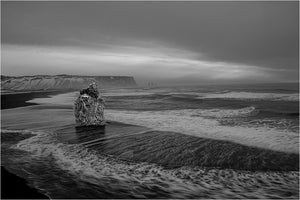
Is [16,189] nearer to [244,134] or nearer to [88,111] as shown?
[88,111]

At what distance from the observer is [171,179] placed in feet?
25.7

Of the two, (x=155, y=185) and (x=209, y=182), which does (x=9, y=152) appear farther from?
(x=209, y=182)

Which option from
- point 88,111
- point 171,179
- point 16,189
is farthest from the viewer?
point 88,111

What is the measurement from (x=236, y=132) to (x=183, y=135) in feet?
10.7

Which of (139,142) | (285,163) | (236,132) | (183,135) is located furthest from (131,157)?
(236,132)

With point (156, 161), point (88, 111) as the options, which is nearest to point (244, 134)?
point (156, 161)

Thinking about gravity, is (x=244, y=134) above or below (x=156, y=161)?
above

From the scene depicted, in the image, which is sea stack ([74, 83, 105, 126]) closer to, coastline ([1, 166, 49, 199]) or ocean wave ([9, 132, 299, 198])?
ocean wave ([9, 132, 299, 198])

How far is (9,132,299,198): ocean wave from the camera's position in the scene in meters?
6.89

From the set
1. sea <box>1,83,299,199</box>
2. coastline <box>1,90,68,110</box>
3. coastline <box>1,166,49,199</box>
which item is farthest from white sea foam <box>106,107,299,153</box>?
coastline <box>1,90,68,110</box>

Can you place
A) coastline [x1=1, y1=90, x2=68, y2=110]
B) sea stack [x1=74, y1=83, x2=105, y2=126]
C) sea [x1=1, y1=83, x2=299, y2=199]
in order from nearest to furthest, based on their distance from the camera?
sea [x1=1, y1=83, x2=299, y2=199], sea stack [x1=74, y1=83, x2=105, y2=126], coastline [x1=1, y1=90, x2=68, y2=110]

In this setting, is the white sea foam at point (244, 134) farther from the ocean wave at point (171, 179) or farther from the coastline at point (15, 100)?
the coastline at point (15, 100)

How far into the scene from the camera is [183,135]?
45.6 ft

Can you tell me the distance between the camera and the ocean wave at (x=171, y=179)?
6.89 metres
